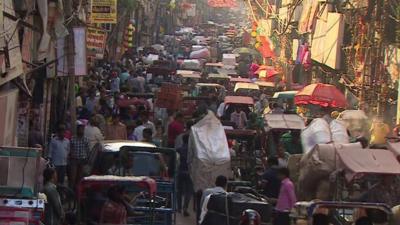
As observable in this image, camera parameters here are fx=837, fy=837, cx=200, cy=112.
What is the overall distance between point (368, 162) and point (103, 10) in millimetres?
17836

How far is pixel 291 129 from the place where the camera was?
55.8 ft

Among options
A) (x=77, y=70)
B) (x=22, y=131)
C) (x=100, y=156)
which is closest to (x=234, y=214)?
(x=100, y=156)

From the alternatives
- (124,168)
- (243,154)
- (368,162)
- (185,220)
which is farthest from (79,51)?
(368,162)

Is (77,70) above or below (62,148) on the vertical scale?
above

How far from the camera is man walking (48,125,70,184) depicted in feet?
49.2

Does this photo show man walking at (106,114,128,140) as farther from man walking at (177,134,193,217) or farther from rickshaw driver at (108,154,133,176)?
rickshaw driver at (108,154,133,176)

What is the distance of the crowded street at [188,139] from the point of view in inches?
383

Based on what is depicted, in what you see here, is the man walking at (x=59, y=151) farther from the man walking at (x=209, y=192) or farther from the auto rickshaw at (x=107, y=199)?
the man walking at (x=209, y=192)

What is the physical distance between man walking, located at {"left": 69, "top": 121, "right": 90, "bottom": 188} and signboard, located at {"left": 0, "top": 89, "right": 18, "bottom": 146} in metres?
1.12

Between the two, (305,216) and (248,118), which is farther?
(248,118)

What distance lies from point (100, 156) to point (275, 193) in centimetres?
276

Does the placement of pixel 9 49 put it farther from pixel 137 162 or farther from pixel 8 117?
pixel 137 162

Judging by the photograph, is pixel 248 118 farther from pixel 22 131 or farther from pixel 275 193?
pixel 275 193

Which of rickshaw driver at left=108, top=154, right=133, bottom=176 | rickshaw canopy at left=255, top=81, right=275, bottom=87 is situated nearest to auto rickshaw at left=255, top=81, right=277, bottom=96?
rickshaw canopy at left=255, top=81, right=275, bottom=87
